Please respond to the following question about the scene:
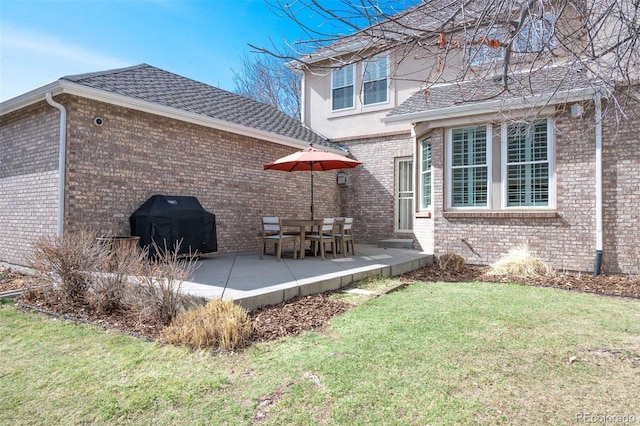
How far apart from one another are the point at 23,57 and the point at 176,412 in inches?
353

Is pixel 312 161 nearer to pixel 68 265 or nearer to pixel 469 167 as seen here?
pixel 469 167

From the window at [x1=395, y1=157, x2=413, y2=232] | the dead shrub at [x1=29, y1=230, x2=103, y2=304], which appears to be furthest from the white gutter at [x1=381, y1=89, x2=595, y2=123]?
the dead shrub at [x1=29, y1=230, x2=103, y2=304]

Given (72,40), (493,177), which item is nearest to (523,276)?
(493,177)

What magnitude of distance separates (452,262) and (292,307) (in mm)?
4710

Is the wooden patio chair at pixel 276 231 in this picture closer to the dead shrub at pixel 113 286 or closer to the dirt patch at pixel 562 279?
the dirt patch at pixel 562 279

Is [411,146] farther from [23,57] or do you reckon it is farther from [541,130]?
[23,57]

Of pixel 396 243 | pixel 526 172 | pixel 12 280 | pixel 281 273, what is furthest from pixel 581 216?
pixel 12 280

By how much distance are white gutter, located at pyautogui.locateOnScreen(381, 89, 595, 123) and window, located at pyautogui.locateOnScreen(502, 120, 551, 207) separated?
2.05 feet

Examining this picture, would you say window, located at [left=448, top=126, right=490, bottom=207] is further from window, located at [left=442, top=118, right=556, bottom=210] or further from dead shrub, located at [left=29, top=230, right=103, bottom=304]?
dead shrub, located at [left=29, top=230, right=103, bottom=304]

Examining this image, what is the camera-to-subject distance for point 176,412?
2.58 m

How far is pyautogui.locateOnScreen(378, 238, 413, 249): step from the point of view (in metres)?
10.9

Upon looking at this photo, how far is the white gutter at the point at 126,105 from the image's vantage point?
6.52 m

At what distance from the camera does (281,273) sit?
6.44 meters

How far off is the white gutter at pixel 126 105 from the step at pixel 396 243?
458 cm
